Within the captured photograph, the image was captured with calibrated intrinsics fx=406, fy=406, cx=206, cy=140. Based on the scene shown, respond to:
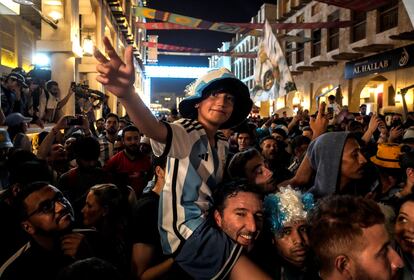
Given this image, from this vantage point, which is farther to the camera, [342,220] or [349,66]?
[349,66]

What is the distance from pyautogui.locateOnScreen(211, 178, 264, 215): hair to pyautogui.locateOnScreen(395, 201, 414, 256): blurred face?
86cm

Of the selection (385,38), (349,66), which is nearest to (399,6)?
(385,38)

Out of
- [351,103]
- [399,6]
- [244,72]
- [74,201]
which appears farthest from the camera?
[244,72]

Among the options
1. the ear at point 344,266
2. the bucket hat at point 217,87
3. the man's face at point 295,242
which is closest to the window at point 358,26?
the bucket hat at point 217,87

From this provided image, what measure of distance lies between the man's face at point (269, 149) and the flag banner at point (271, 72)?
3078 millimetres

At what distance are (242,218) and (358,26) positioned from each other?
2080 cm

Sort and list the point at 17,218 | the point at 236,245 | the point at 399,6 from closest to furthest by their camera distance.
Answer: the point at 236,245
the point at 17,218
the point at 399,6

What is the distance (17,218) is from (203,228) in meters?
1.24

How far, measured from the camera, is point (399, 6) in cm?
1653

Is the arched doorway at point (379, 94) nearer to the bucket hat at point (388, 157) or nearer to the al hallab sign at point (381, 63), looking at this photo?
the al hallab sign at point (381, 63)

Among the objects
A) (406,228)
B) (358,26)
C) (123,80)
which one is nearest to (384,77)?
(358,26)

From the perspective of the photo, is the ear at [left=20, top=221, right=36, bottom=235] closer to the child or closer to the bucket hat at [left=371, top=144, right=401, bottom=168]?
the child

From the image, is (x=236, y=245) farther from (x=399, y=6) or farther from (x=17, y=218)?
(x=399, y=6)

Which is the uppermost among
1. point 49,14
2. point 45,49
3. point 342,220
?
point 49,14
